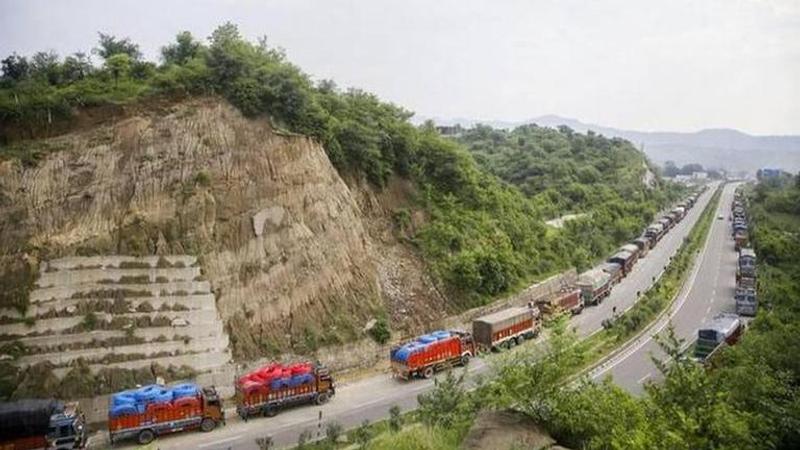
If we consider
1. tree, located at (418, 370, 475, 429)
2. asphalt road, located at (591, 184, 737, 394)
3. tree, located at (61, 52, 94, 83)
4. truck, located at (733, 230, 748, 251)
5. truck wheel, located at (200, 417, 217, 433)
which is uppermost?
tree, located at (61, 52, 94, 83)

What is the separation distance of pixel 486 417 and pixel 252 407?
13.7 meters

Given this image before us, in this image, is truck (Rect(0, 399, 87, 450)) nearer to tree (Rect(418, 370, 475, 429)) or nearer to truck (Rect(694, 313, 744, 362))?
tree (Rect(418, 370, 475, 429))

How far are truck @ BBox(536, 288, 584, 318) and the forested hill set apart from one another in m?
11.7

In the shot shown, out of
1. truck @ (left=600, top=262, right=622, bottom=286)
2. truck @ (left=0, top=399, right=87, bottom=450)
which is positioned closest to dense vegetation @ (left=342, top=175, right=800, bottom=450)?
truck @ (left=0, top=399, right=87, bottom=450)

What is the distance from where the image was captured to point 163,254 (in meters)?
33.4

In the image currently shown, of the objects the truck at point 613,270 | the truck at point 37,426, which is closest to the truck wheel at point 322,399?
the truck at point 37,426

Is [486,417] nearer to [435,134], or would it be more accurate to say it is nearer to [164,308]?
[164,308]

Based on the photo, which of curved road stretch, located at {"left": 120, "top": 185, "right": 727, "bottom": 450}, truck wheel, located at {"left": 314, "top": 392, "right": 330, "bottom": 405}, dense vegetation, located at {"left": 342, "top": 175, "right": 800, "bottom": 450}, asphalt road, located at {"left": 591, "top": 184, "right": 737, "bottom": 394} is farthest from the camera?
asphalt road, located at {"left": 591, "top": 184, "right": 737, "bottom": 394}

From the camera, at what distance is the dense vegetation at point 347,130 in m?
35.0

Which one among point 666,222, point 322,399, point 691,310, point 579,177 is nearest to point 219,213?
point 322,399

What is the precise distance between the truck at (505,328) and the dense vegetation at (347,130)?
4234mm

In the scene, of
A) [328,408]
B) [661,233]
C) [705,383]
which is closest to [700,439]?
[705,383]

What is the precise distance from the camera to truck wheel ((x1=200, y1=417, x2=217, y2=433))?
29.3 m

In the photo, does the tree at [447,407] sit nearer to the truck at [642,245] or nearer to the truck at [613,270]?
the truck at [613,270]
